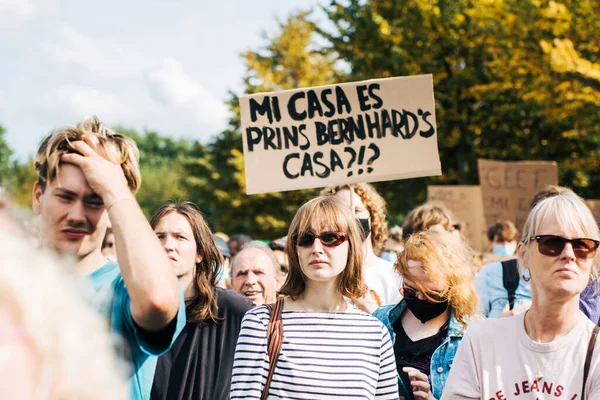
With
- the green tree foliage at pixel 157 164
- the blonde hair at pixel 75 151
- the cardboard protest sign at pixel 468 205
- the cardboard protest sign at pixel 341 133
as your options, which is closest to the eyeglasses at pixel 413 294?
the cardboard protest sign at pixel 341 133

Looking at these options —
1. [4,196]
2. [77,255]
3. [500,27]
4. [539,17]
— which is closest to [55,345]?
[4,196]

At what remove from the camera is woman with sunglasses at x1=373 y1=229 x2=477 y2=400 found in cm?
348

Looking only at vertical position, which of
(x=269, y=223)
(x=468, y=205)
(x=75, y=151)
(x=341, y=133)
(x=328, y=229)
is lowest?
(x=328, y=229)

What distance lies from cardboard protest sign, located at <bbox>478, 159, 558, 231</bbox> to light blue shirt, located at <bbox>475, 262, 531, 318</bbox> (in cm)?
639

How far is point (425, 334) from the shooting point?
140 inches

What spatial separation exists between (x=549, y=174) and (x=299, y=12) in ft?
73.1

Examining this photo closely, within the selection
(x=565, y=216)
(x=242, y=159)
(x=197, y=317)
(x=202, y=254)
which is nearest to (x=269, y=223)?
(x=242, y=159)

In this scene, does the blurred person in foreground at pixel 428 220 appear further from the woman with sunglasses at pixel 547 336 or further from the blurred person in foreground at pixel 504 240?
the blurred person in foreground at pixel 504 240

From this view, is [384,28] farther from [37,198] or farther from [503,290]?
[37,198]

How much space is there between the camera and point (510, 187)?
1106 centimetres

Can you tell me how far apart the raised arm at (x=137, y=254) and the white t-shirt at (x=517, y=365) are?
1357mm

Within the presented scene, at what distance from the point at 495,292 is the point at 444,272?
1.19m

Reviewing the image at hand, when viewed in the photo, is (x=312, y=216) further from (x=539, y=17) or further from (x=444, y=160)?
(x=444, y=160)

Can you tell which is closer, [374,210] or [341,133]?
[374,210]
